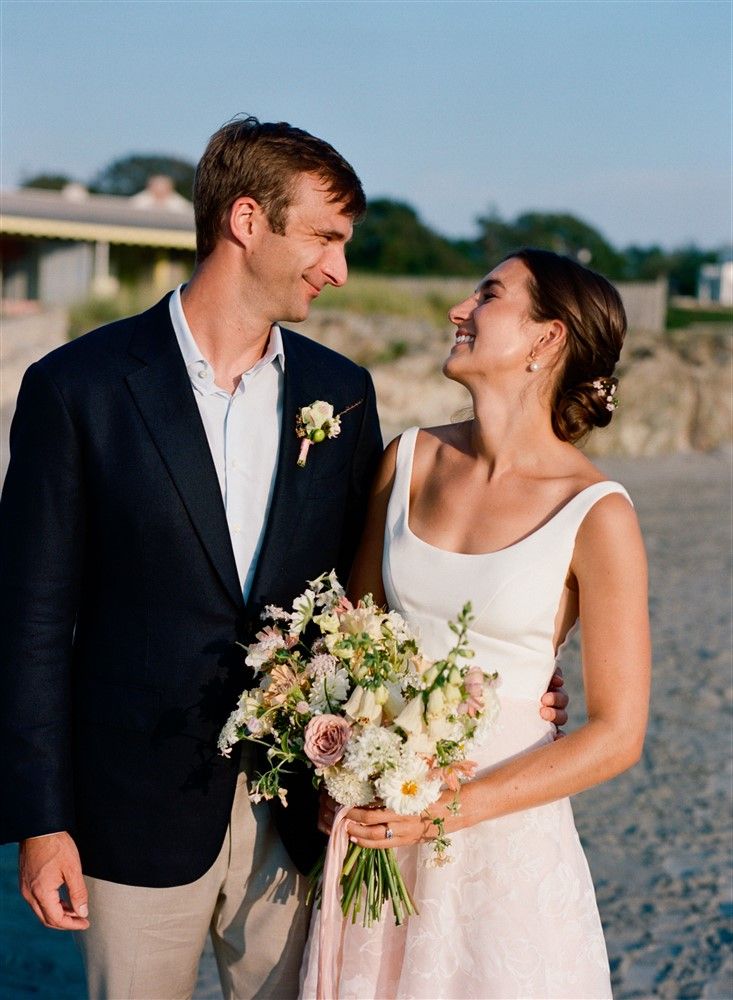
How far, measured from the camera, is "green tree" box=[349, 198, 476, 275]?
193ft

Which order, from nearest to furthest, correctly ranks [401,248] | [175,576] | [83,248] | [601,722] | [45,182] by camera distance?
[601,722]
[175,576]
[83,248]
[401,248]
[45,182]

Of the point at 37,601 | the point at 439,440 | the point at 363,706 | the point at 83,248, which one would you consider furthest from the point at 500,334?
the point at 83,248

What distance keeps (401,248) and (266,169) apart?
2233 inches

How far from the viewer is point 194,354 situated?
11.1 feet

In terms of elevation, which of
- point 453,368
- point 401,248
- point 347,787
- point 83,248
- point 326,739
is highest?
point 401,248

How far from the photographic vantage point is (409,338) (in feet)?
77.9

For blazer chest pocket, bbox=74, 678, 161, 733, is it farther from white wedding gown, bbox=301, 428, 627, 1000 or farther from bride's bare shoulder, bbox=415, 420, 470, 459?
bride's bare shoulder, bbox=415, 420, 470, 459

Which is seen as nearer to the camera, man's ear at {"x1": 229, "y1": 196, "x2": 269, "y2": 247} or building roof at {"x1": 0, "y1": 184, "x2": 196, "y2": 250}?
man's ear at {"x1": 229, "y1": 196, "x2": 269, "y2": 247}

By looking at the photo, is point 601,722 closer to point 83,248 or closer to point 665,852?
point 665,852

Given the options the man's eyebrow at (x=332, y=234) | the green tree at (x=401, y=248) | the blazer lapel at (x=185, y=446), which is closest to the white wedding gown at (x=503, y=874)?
the blazer lapel at (x=185, y=446)

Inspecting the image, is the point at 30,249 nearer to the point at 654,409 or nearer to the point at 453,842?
the point at 654,409

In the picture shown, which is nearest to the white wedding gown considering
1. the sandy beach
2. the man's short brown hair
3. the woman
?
the woman

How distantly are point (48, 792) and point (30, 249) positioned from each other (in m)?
34.3

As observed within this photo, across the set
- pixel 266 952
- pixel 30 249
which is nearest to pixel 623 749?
pixel 266 952
